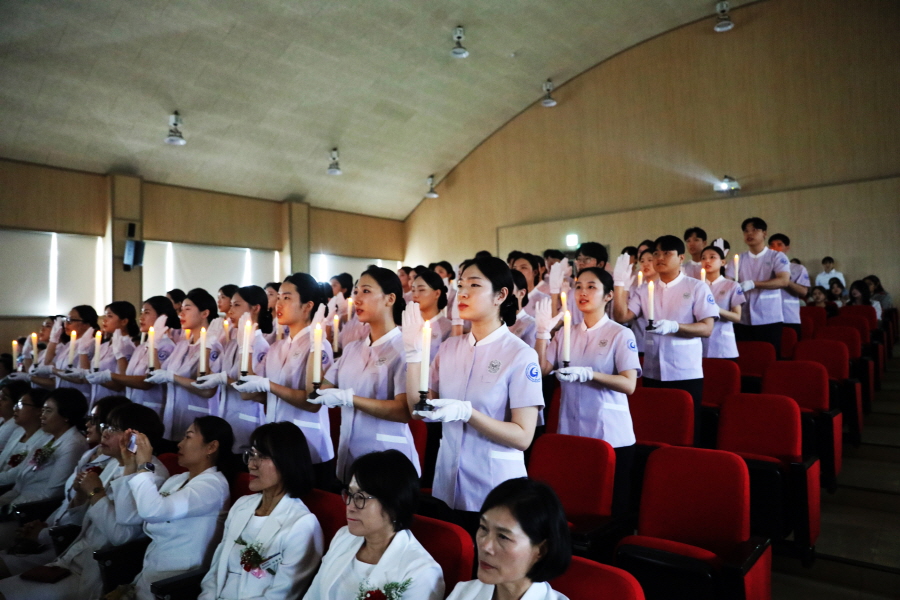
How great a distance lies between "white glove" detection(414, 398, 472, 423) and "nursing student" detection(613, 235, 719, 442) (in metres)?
1.58

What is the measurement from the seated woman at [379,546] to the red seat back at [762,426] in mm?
1682

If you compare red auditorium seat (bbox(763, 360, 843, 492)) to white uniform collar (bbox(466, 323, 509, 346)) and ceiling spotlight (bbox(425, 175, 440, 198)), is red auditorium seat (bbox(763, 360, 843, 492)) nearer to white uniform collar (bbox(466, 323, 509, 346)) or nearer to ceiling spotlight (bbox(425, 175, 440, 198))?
white uniform collar (bbox(466, 323, 509, 346))

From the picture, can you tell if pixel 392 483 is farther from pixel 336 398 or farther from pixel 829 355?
pixel 829 355

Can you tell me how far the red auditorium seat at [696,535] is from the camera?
167 cm

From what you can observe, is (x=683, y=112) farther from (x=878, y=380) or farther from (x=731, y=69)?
(x=878, y=380)

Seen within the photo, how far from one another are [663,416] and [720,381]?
3.18ft

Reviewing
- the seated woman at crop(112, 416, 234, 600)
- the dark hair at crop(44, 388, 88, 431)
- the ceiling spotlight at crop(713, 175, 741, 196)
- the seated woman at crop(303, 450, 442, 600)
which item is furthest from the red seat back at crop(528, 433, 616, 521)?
the ceiling spotlight at crop(713, 175, 741, 196)

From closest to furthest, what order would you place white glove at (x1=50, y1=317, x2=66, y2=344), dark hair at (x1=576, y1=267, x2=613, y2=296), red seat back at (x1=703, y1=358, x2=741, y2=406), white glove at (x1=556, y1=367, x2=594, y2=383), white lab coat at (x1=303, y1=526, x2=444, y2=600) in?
white lab coat at (x1=303, y1=526, x2=444, y2=600) → white glove at (x1=556, y1=367, x2=594, y2=383) → dark hair at (x1=576, y1=267, x2=613, y2=296) → red seat back at (x1=703, y1=358, x2=741, y2=406) → white glove at (x1=50, y1=317, x2=66, y2=344)

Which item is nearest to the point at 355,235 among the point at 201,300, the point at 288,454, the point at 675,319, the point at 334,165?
the point at 334,165

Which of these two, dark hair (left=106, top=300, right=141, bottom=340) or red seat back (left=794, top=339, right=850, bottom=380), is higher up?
dark hair (left=106, top=300, right=141, bottom=340)

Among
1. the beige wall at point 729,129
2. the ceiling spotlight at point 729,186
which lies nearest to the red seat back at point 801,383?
the beige wall at point 729,129

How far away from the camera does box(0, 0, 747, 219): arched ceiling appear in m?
7.38

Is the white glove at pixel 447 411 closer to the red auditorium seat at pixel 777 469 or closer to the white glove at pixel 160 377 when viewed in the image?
the red auditorium seat at pixel 777 469

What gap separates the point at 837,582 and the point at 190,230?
404 inches
